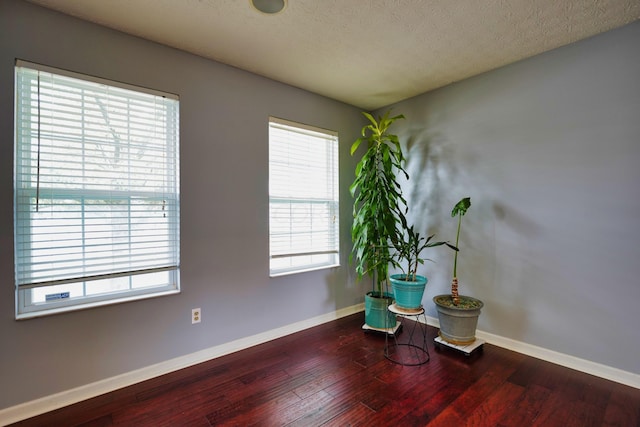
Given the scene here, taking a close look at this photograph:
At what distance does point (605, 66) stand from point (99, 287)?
3.95m

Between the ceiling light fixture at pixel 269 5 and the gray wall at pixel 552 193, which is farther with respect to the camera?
the gray wall at pixel 552 193

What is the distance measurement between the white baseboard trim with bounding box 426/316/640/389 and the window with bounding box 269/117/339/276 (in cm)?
174

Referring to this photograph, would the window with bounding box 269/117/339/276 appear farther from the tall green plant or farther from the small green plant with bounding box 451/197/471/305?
the small green plant with bounding box 451/197/471/305

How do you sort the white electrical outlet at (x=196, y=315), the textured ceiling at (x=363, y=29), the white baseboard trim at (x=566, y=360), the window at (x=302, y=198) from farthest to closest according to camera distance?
the window at (x=302, y=198)
the white electrical outlet at (x=196, y=315)
the white baseboard trim at (x=566, y=360)
the textured ceiling at (x=363, y=29)

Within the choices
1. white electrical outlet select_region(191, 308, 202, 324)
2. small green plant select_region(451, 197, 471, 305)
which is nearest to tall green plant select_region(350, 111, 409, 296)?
small green plant select_region(451, 197, 471, 305)

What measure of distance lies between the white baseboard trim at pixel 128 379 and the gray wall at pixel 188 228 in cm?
4

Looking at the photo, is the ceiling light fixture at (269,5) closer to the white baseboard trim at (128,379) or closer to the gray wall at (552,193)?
the gray wall at (552,193)

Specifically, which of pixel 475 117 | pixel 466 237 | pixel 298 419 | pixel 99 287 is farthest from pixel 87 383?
pixel 475 117

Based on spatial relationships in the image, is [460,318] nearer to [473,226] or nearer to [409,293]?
[409,293]

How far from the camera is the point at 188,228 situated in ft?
7.51

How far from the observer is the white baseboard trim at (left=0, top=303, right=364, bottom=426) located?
5.59 feet

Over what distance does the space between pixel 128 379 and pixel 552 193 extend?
3493mm

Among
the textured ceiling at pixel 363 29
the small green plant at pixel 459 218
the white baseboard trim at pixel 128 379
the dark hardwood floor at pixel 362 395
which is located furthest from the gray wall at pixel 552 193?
the white baseboard trim at pixel 128 379

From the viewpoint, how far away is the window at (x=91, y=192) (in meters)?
1.76
